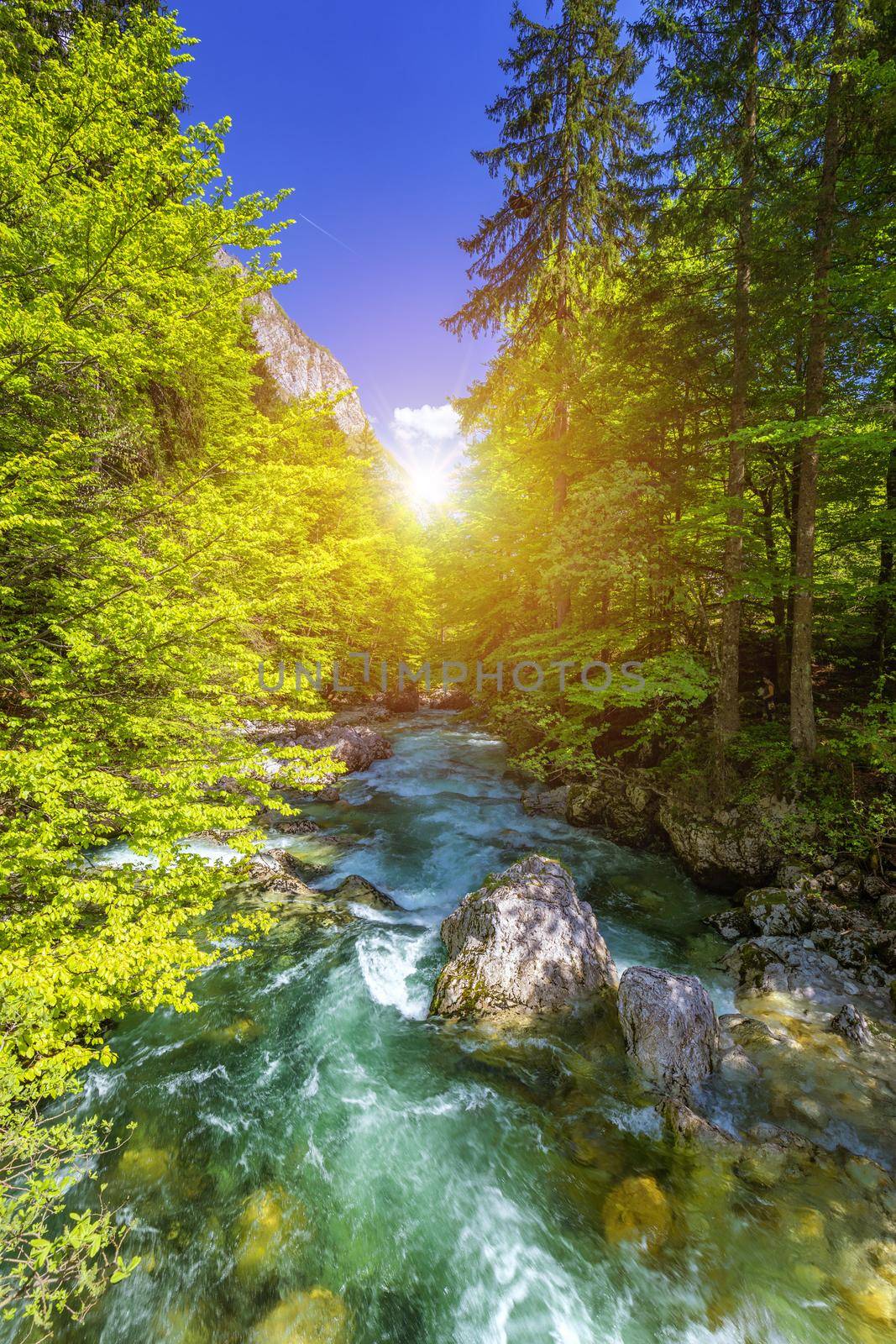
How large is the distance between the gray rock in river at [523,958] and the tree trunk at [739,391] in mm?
5063

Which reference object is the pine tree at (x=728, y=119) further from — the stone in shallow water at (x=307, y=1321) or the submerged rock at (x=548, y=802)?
the stone in shallow water at (x=307, y=1321)

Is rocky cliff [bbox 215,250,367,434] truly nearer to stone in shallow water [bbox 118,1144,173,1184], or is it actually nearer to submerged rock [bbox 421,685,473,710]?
submerged rock [bbox 421,685,473,710]

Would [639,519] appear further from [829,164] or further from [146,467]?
[146,467]

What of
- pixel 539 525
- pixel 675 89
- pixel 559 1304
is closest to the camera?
pixel 559 1304

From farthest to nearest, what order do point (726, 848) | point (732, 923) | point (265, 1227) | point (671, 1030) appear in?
point (726, 848)
point (732, 923)
point (671, 1030)
point (265, 1227)

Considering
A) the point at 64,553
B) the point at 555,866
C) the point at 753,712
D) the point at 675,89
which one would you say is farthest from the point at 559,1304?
the point at 675,89

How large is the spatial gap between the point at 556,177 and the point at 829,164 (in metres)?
7.14

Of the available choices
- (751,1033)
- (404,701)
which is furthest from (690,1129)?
(404,701)

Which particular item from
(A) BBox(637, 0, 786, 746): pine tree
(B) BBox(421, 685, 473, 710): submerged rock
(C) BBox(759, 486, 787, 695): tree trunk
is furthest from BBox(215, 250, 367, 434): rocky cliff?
(C) BBox(759, 486, 787, 695): tree trunk

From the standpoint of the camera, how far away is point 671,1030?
5188 mm

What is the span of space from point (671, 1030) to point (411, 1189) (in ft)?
9.98

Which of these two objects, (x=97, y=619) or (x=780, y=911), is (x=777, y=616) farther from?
(x=97, y=619)

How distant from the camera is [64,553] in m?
5.28

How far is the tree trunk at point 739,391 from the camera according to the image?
319 inches
